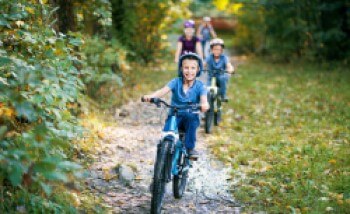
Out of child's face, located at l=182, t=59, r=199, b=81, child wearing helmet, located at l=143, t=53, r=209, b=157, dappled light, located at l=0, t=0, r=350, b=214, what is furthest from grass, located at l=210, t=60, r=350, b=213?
child's face, located at l=182, t=59, r=199, b=81

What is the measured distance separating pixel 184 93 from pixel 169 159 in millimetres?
1025

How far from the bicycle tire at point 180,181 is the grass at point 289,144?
0.74 m

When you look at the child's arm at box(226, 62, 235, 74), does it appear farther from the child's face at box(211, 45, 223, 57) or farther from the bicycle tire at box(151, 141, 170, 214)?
the bicycle tire at box(151, 141, 170, 214)

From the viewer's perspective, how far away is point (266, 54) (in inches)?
957

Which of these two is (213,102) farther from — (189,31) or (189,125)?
(189,125)

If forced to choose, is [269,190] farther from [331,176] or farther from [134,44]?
[134,44]

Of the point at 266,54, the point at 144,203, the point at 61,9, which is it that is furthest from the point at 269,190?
the point at 266,54

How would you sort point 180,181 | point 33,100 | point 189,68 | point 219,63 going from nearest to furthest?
point 33,100, point 189,68, point 180,181, point 219,63

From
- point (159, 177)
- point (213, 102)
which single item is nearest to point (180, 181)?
point (159, 177)

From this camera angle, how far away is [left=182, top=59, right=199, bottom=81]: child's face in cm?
579

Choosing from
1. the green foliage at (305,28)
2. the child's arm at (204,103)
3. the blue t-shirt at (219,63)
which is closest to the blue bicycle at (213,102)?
the blue t-shirt at (219,63)

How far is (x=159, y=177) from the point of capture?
16.3ft

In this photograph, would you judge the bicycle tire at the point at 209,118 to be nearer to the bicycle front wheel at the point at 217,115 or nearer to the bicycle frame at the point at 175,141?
the bicycle front wheel at the point at 217,115

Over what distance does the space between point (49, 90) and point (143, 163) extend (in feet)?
10.6
